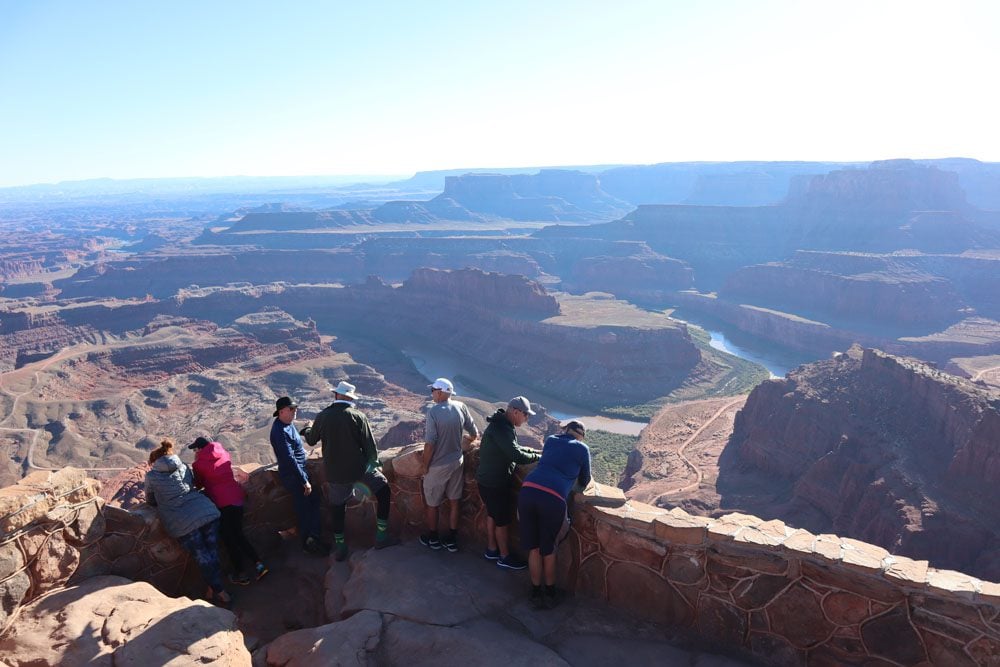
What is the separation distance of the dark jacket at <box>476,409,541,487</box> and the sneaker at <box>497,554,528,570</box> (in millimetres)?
871

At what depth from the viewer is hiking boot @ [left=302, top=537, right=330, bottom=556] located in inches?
300

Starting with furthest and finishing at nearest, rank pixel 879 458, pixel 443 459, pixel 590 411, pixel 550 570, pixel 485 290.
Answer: pixel 485 290
pixel 590 411
pixel 879 458
pixel 443 459
pixel 550 570

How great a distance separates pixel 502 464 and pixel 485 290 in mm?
59505

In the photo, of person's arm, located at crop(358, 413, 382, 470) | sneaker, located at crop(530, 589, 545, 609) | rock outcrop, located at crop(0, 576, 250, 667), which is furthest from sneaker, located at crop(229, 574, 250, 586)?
sneaker, located at crop(530, 589, 545, 609)

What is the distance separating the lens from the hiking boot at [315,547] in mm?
7621

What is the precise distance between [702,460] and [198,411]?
1311 inches

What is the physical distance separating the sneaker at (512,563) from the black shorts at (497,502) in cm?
38

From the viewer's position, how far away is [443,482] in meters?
7.09

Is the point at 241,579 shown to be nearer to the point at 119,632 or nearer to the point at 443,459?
the point at 119,632

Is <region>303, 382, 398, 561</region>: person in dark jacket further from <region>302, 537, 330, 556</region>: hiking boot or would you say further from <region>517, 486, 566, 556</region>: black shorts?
<region>517, 486, 566, 556</region>: black shorts

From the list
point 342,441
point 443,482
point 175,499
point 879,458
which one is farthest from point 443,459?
point 879,458

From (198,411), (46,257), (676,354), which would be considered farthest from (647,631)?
(46,257)

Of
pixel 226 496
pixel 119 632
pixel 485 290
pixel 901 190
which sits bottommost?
pixel 485 290

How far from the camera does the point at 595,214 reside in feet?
563
